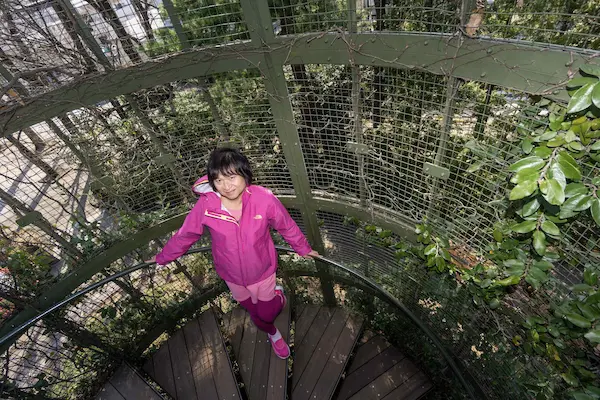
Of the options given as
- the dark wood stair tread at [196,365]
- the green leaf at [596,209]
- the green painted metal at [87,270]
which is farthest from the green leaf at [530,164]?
the green painted metal at [87,270]

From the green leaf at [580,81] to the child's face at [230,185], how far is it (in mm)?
1666

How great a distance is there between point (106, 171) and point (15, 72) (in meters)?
0.98

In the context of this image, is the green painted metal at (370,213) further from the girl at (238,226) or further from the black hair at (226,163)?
the black hair at (226,163)

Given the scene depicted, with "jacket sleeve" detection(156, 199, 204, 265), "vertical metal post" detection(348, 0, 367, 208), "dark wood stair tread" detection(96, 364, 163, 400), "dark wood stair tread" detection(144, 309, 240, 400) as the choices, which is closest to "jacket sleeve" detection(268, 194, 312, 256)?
"jacket sleeve" detection(156, 199, 204, 265)

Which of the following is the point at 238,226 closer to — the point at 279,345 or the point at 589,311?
the point at 279,345

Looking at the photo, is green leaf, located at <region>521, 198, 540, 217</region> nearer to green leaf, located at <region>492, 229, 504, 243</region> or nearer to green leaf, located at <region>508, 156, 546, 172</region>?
green leaf, located at <region>508, 156, 546, 172</region>

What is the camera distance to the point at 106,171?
298 centimetres

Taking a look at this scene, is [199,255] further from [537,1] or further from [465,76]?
[537,1]

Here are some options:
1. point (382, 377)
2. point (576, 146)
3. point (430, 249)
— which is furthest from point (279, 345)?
point (576, 146)

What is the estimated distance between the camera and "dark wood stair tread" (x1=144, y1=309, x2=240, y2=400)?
117 inches

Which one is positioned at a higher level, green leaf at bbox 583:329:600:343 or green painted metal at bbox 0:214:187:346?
green leaf at bbox 583:329:600:343

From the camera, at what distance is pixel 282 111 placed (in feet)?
8.49

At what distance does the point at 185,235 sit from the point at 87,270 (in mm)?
1444

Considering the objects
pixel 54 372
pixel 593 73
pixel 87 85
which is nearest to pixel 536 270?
pixel 593 73
